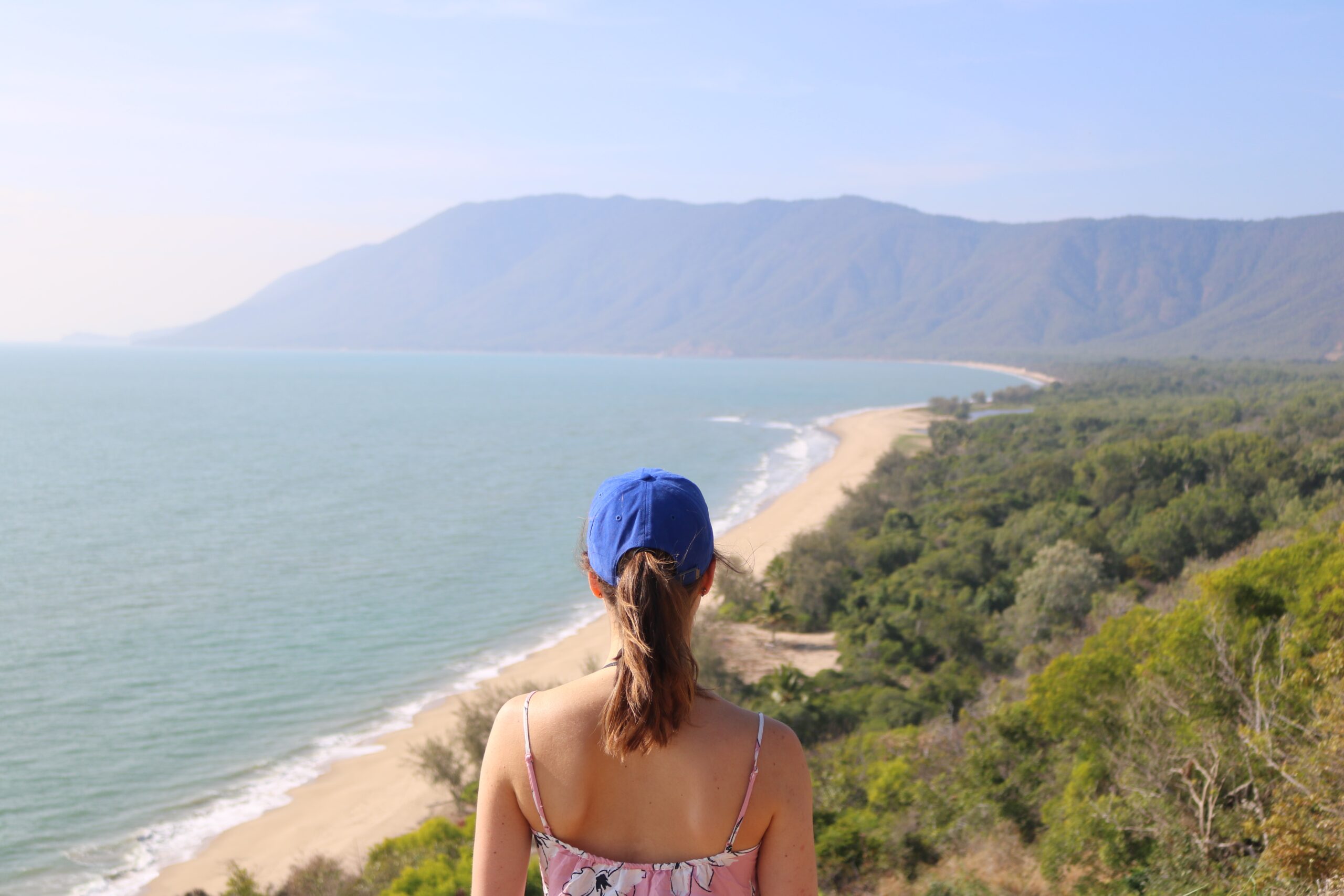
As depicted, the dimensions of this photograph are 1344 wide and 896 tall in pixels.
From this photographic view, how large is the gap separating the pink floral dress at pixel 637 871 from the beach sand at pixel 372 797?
5982mm

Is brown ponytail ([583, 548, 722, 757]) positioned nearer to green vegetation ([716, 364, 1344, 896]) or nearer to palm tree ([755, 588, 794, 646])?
green vegetation ([716, 364, 1344, 896])

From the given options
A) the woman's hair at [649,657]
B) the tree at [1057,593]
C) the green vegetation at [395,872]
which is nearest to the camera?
the woman's hair at [649,657]

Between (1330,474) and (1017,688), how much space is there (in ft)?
59.3

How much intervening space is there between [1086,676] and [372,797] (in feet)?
39.1

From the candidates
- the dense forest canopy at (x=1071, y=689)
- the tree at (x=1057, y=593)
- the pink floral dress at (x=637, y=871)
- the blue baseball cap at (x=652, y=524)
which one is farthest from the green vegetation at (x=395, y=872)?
the tree at (x=1057, y=593)

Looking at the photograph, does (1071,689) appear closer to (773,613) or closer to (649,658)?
(649,658)

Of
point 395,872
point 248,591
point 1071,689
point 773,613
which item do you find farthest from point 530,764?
point 248,591

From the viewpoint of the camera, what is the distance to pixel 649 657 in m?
1.42

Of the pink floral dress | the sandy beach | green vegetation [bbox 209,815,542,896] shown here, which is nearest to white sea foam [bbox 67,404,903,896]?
the sandy beach

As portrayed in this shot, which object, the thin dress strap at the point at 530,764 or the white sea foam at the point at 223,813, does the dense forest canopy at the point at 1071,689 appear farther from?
the thin dress strap at the point at 530,764

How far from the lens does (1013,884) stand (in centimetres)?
889

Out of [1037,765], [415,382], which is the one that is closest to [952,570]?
[1037,765]

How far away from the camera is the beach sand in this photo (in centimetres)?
1430

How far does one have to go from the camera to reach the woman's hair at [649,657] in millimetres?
1414
